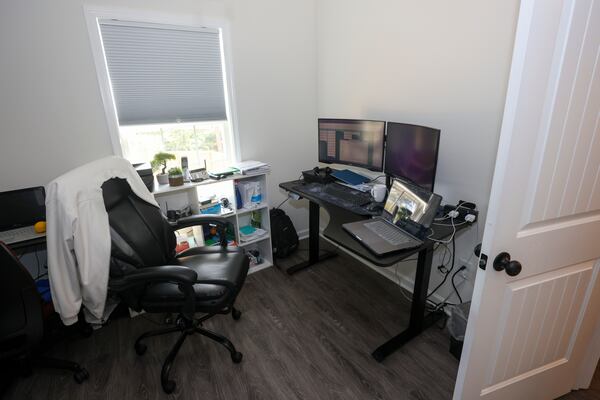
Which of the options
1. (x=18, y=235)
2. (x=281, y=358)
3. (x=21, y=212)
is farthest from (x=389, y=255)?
(x=21, y=212)

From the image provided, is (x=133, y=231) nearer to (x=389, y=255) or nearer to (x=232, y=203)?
(x=232, y=203)

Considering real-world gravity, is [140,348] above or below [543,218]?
below

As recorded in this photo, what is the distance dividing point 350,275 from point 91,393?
1863 millimetres

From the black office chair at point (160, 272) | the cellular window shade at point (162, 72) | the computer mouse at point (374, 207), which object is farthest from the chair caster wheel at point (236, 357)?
the cellular window shade at point (162, 72)

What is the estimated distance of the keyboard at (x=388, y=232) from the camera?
5.02ft

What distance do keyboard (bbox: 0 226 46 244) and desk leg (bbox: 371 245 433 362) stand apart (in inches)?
82.9

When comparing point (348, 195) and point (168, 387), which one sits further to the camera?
point (348, 195)

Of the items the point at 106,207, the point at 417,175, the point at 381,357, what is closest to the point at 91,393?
the point at 106,207

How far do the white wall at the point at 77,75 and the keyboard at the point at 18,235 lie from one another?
12.4 inches

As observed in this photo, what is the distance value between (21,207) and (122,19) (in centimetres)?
136

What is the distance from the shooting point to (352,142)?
91.2 inches

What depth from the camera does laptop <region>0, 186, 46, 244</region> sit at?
1846mm

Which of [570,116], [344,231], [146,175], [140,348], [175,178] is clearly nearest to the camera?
[570,116]

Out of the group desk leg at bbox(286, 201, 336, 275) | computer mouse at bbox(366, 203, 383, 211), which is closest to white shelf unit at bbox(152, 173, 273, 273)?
desk leg at bbox(286, 201, 336, 275)
